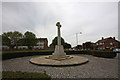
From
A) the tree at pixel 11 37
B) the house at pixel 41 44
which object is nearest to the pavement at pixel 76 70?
the tree at pixel 11 37

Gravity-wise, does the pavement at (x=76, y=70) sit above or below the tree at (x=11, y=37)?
below

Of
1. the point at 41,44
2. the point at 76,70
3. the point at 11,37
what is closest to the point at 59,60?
the point at 76,70

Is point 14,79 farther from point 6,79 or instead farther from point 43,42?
point 43,42

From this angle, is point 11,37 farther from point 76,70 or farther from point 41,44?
point 76,70

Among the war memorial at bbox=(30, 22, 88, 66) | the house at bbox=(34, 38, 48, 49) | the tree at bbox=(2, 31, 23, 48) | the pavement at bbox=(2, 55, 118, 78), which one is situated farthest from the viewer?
the house at bbox=(34, 38, 48, 49)

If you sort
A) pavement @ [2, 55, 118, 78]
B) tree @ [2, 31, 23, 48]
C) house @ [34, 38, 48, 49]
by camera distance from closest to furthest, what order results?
1. pavement @ [2, 55, 118, 78]
2. tree @ [2, 31, 23, 48]
3. house @ [34, 38, 48, 49]

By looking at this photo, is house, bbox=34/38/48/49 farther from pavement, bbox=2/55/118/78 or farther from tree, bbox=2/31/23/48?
pavement, bbox=2/55/118/78

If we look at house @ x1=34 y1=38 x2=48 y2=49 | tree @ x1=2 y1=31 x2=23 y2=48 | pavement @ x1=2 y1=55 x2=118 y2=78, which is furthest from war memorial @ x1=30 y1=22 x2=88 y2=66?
house @ x1=34 y1=38 x2=48 y2=49

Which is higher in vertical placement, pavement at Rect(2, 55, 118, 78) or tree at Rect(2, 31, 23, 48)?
tree at Rect(2, 31, 23, 48)

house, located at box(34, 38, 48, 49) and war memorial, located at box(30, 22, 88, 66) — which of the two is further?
house, located at box(34, 38, 48, 49)

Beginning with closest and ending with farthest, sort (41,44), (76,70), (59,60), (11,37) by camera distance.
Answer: (76,70) < (59,60) < (11,37) < (41,44)

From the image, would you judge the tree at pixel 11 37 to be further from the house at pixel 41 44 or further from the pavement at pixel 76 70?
the pavement at pixel 76 70

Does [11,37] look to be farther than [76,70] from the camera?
Yes

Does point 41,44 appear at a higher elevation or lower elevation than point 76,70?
lower
